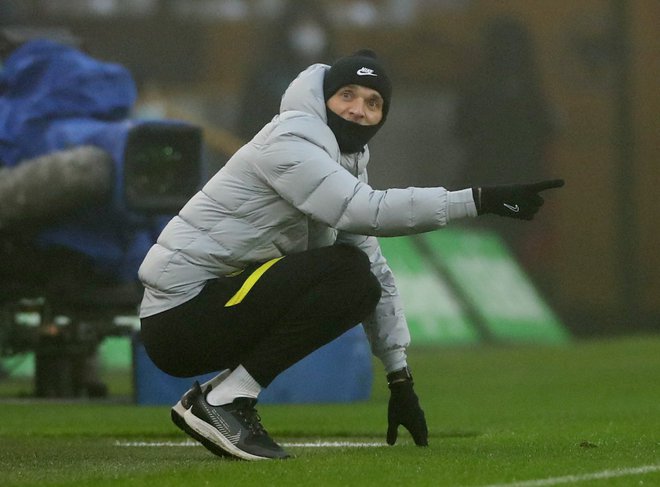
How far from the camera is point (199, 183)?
825cm

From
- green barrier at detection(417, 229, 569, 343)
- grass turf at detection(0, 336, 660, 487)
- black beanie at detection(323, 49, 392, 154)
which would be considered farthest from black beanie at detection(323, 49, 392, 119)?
green barrier at detection(417, 229, 569, 343)

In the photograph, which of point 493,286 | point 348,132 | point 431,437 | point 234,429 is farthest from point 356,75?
point 493,286

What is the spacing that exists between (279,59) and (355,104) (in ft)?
26.7

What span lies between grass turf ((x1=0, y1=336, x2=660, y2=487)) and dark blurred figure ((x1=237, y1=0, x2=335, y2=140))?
3.27 meters

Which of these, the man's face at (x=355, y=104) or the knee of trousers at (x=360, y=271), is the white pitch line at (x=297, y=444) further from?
the man's face at (x=355, y=104)

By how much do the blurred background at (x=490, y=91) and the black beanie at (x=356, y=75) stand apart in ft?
26.0

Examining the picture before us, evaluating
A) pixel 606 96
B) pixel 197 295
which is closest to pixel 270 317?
pixel 197 295

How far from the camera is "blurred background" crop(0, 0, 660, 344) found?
13.1 metres

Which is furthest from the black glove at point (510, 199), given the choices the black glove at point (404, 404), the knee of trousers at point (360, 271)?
the black glove at point (404, 404)

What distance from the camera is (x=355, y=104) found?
4.96 metres

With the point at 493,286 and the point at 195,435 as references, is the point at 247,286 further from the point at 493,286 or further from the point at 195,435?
the point at 493,286

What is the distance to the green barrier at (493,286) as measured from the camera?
43.1ft

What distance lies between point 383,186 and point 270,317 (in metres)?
8.28

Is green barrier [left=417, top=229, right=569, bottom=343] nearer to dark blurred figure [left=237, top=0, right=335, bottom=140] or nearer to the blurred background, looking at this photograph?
the blurred background
